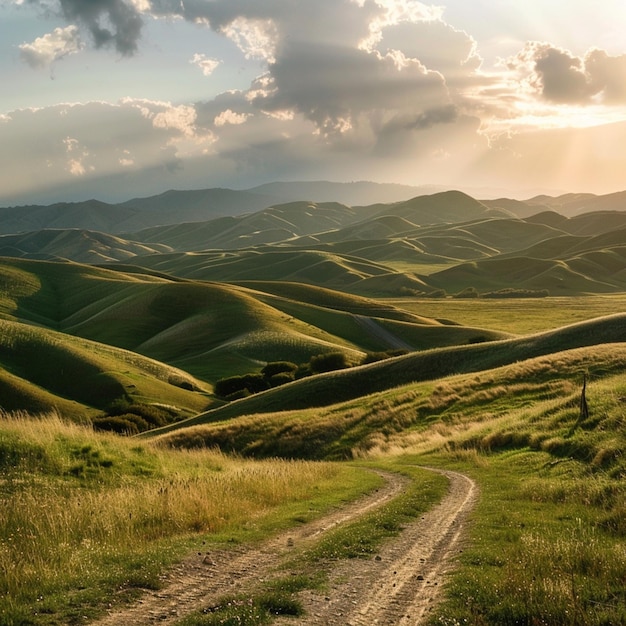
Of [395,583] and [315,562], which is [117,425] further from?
[395,583]

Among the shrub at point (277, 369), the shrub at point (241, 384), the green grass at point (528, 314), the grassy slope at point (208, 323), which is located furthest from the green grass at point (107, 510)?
the green grass at point (528, 314)

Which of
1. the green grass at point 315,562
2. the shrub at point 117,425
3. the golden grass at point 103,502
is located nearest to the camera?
the green grass at point 315,562

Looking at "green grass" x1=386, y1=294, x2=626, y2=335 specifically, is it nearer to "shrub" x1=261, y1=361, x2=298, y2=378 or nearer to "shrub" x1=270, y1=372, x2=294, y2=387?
"shrub" x1=261, y1=361, x2=298, y2=378

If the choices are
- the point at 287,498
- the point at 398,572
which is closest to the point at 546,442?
the point at 287,498

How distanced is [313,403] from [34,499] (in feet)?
144

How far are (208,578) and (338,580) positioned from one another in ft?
7.67

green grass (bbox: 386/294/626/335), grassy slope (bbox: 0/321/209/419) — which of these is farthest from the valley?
green grass (bbox: 386/294/626/335)

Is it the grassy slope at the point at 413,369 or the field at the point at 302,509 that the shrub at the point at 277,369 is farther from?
the field at the point at 302,509

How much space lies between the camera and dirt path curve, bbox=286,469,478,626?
29.0 feet

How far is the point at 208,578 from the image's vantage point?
34.6 feet

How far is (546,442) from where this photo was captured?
24.4 m

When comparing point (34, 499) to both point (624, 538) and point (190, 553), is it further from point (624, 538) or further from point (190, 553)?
point (624, 538)

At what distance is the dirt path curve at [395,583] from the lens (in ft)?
29.0

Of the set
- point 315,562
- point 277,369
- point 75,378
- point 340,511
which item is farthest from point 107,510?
point 277,369
